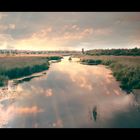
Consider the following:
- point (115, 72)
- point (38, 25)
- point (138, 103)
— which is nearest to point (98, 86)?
point (115, 72)

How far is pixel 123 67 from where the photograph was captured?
11.6ft

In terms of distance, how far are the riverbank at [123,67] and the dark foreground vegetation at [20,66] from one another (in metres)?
0.49

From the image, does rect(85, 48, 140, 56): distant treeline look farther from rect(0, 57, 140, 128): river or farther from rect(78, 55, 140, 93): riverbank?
rect(0, 57, 140, 128): river

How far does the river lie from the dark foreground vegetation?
0.14 m

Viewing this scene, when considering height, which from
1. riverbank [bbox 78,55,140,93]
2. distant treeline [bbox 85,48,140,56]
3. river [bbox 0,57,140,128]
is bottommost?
river [bbox 0,57,140,128]

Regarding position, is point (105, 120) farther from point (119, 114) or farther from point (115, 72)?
point (115, 72)

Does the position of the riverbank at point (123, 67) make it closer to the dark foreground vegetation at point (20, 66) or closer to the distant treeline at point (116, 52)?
the distant treeline at point (116, 52)

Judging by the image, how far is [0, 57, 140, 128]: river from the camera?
335 cm

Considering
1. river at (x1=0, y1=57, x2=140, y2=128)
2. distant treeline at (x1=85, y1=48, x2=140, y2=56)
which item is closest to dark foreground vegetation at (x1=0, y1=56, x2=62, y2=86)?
river at (x1=0, y1=57, x2=140, y2=128)

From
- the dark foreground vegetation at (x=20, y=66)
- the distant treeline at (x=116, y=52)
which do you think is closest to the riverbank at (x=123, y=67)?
the distant treeline at (x=116, y=52)

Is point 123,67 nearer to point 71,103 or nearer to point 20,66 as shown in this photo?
point 71,103

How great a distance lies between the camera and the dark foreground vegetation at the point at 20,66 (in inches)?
139

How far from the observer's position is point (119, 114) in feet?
11.1
